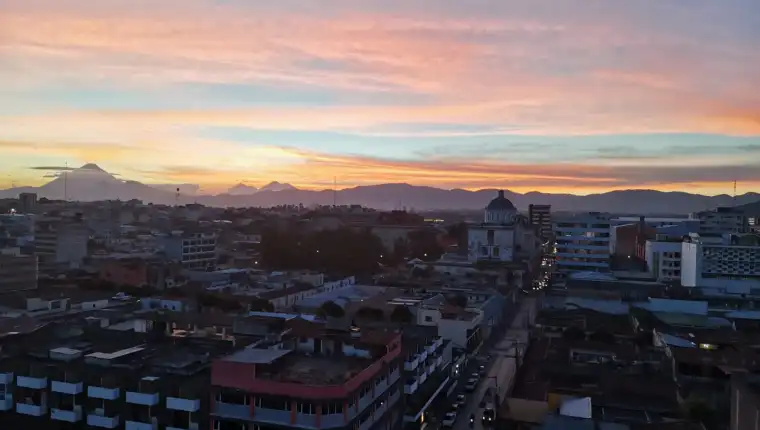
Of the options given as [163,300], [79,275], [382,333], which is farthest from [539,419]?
[79,275]

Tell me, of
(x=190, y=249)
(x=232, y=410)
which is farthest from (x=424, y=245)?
(x=232, y=410)

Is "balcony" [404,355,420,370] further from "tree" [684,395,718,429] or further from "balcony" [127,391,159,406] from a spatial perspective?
"tree" [684,395,718,429]

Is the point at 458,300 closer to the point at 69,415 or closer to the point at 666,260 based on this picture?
the point at 69,415

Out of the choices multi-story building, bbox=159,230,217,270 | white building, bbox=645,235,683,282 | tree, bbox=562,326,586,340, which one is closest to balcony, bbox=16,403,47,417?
tree, bbox=562,326,586,340

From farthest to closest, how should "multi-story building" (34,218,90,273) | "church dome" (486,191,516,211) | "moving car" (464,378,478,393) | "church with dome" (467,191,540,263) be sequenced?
"church dome" (486,191,516,211)
"church with dome" (467,191,540,263)
"multi-story building" (34,218,90,273)
"moving car" (464,378,478,393)

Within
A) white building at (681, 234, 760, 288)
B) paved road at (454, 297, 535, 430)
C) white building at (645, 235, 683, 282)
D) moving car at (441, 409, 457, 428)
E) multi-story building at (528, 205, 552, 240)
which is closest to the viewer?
moving car at (441, 409, 457, 428)

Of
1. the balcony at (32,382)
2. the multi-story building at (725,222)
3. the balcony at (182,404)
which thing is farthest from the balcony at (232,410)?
the multi-story building at (725,222)
